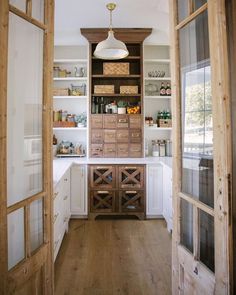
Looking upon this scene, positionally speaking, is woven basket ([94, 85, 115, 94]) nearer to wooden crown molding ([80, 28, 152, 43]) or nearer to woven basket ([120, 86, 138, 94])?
woven basket ([120, 86, 138, 94])

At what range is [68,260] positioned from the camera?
2.60 meters

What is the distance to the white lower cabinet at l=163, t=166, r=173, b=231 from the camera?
3.29 metres

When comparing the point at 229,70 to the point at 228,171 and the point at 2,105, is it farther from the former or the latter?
the point at 2,105

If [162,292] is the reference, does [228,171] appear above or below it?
above

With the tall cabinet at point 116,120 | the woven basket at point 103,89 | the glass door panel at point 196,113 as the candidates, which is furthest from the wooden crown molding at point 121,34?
the glass door panel at point 196,113

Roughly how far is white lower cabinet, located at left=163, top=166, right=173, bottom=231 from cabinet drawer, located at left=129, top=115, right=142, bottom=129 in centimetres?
82

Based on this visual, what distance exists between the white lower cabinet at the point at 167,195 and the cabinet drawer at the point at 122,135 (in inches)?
31.2

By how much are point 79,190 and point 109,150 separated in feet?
2.57

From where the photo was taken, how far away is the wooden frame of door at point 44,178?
124 cm

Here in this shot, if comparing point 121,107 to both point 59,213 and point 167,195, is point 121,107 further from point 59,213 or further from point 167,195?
point 59,213

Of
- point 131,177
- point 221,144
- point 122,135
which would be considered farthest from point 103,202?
point 221,144

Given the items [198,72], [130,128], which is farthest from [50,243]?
[130,128]

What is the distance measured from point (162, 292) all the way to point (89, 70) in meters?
3.16

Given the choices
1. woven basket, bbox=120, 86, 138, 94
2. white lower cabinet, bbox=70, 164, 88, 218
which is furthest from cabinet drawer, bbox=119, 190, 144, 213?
woven basket, bbox=120, 86, 138, 94
